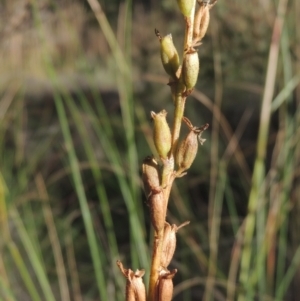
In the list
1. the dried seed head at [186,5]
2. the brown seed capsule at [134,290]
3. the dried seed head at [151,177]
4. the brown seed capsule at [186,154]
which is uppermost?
the dried seed head at [186,5]

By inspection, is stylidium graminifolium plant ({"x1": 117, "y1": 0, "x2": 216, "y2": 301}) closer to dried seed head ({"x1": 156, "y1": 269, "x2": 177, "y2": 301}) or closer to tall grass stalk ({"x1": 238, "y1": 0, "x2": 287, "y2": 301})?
dried seed head ({"x1": 156, "y1": 269, "x2": 177, "y2": 301})

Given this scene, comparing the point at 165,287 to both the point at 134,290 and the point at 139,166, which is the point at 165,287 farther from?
the point at 139,166

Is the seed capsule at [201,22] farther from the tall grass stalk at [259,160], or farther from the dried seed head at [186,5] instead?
the tall grass stalk at [259,160]

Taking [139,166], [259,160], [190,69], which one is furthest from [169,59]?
[139,166]

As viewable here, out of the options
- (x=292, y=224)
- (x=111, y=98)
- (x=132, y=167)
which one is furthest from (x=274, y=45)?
(x=111, y=98)

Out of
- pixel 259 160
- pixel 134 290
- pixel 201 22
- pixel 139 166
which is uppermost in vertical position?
pixel 201 22

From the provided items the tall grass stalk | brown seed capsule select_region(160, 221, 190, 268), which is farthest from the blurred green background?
brown seed capsule select_region(160, 221, 190, 268)

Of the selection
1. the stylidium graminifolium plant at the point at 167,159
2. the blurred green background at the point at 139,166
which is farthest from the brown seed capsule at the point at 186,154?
the blurred green background at the point at 139,166
